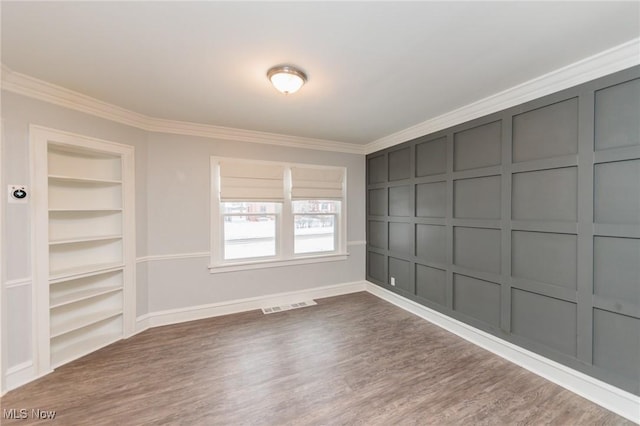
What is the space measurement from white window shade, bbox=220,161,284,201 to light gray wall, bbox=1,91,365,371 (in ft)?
0.57

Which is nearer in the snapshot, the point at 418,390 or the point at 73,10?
the point at 73,10

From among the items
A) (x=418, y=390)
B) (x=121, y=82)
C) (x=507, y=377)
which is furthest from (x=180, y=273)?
(x=507, y=377)

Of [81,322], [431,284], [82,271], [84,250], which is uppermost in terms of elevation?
[84,250]

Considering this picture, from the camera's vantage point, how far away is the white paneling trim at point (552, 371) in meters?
1.92

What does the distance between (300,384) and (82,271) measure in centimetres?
255

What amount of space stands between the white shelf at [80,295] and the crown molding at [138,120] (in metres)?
1.93

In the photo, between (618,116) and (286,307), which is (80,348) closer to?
(286,307)

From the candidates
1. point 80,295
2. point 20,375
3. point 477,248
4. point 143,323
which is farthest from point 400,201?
point 20,375

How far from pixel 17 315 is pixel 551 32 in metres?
4.68

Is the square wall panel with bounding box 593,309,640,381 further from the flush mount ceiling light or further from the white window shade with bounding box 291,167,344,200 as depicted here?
the white window shade with bounding box 291,167,344,200

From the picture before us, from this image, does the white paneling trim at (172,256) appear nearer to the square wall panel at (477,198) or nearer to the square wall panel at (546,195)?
the square wall panel at (477,198)

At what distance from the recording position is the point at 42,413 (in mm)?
1938

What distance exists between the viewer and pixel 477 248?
9.57 feet

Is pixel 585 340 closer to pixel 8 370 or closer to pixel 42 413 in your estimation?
pixel 42 413
